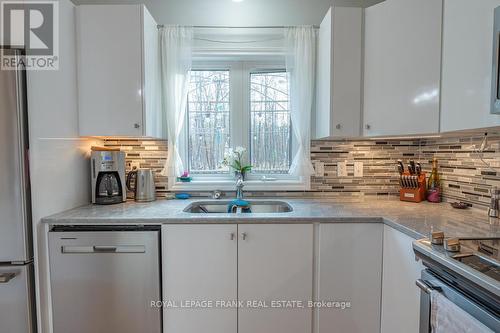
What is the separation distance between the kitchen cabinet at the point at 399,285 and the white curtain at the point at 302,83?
2.52ft

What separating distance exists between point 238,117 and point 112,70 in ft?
3.05

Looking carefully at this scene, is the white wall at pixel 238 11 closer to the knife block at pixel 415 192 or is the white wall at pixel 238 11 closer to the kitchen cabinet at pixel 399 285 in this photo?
the knife block at pixel 415 192

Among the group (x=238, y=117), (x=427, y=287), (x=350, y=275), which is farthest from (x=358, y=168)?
(x=427, y=287)

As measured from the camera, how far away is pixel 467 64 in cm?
125

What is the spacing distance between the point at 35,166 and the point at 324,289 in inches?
66.8

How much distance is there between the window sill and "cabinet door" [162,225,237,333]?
63cm

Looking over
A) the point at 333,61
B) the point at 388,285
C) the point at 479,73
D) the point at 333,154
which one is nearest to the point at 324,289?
the point at 388,285

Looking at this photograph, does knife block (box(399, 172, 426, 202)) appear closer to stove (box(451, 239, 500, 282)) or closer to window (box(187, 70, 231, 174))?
stove (box(451, 239, 500, 282))

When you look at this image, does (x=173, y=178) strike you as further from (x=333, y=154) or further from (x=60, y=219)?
(x=333, y=154)

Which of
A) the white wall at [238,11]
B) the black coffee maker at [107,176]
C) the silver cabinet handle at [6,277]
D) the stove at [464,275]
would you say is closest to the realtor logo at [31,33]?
the black coffee maker at [107,176]

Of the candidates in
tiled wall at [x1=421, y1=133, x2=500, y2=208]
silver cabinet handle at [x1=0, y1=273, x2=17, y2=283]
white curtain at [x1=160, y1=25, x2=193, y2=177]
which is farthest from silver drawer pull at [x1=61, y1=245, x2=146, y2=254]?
tiled wall at [x1=421, y1=133, x2=500, y2=208]

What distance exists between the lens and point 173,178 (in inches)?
84.7

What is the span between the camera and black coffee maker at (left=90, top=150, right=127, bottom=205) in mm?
1854

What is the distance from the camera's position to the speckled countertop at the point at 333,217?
1.33 m
